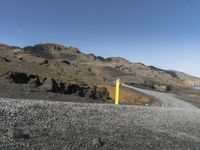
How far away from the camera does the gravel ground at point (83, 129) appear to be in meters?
10.5

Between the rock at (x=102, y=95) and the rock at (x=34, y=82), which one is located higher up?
the rock at (x=34, y=82)

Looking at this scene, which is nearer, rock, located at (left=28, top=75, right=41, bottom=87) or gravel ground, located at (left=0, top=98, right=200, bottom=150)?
gravel ground, located at (left=0, top=98, right=200, bottom=150)

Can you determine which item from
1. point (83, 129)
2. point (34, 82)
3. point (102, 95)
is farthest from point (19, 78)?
point (83, 129)

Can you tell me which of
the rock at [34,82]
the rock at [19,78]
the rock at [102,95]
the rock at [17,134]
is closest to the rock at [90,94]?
the rock at [102,95]

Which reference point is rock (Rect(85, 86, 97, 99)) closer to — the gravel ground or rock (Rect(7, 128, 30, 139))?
the gravel ground

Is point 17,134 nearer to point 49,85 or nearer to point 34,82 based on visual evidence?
point 49,85

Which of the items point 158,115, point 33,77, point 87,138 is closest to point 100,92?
point 33,77

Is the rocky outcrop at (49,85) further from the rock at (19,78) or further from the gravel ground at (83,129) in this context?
the gravel ground at (83,129)

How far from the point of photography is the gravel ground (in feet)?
34.5

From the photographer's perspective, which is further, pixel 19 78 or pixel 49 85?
pixel 19 78

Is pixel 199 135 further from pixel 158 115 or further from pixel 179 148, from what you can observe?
pixel 179 148

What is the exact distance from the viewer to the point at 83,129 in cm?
1266

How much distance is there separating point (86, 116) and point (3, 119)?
156 inches

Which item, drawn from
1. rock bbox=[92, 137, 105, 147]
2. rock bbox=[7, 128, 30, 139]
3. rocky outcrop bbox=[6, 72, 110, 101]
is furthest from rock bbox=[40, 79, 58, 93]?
rock bbox=[7, 128, 30, 139]
